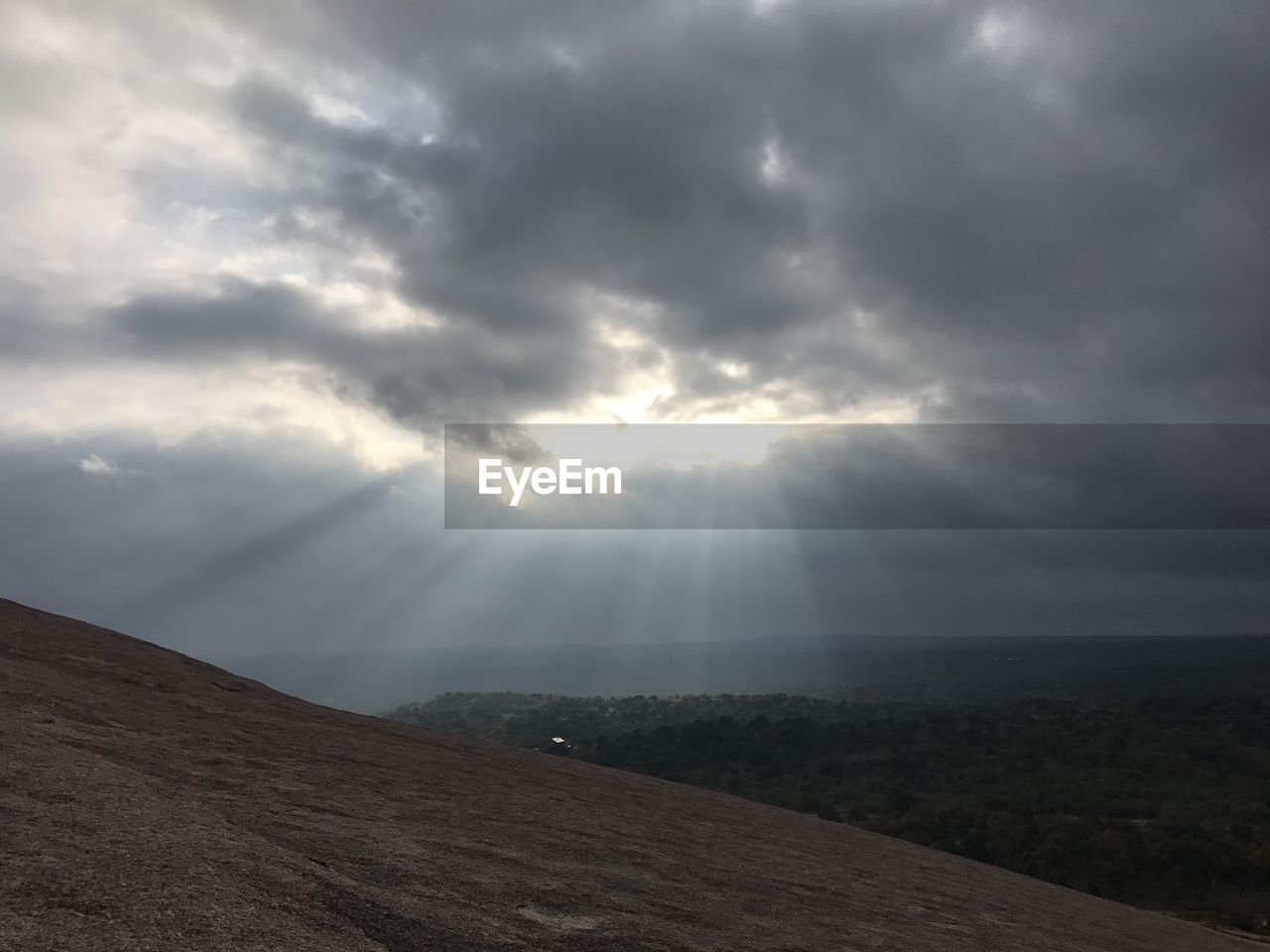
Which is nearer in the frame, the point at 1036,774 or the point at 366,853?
the point at 366,853

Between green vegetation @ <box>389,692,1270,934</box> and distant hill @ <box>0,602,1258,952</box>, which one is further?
green vegetation @ <box>389,692,1270,934</box>

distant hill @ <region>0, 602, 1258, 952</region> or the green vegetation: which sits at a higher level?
distant hill @ <region>0, 602, 1258, 952</region>

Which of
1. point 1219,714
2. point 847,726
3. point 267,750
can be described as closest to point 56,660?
point 267,750

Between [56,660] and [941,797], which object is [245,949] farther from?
[941,797]

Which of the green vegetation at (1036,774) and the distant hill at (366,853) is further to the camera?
the green vegetation at (1036,774)
